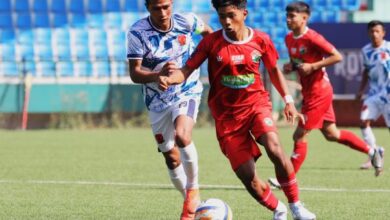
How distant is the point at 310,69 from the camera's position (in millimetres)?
11188

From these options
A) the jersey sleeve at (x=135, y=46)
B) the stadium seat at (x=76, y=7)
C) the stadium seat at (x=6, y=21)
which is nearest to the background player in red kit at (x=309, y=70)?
the jersey sleeve at (x=135, y=46)

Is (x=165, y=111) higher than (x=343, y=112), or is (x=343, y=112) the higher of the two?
(x=165, y=111)

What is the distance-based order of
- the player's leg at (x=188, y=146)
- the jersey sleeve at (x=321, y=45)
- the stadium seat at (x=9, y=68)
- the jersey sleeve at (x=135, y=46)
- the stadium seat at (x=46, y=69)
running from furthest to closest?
the stadium seat at (x=9, y=68), the stadium seat at (x=46, y=69), the jersey sleeve at (x=321, y=45), the jersey sleeve at (x=135, y=46), the player's leg at (x=188, y=146)

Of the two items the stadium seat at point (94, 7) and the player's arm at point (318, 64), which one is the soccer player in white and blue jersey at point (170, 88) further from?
the stadium seat at point (94, 7)

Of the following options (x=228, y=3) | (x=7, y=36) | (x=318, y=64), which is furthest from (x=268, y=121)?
(x=7, y=36)

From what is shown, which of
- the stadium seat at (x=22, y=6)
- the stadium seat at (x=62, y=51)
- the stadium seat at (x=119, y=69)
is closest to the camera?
the stadium seat at (x=119, y=69)

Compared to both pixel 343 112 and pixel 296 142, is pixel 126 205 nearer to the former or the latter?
pixel 296 142

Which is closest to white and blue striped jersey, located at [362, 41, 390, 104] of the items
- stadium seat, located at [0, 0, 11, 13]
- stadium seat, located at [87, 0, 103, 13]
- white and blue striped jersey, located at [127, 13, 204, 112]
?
white and blue striped jersey, located at [127, 13, 204, 112]

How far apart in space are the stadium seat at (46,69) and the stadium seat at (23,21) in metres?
2.60

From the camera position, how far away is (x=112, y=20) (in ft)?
94.7

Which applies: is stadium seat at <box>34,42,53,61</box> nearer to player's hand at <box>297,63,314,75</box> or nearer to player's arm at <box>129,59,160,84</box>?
player's hand at <box>297,63,314,75</box>

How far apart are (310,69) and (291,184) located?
3.56 metres

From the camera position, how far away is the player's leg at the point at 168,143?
29.4 feet

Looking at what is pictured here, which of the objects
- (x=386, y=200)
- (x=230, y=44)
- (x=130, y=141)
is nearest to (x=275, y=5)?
(x=130, y=141)
